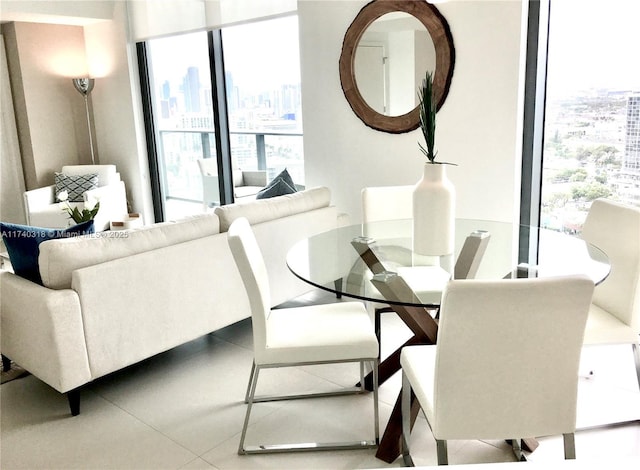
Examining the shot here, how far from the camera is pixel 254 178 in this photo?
Result: 5.75 m

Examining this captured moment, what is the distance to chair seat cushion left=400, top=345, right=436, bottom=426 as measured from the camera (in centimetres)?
180

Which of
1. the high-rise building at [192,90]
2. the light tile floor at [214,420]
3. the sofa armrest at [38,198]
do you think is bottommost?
the light tile floor at [214,420]

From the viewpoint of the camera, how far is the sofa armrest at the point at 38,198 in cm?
583

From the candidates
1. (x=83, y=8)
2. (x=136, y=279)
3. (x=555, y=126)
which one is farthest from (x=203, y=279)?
(x=83, y=8)

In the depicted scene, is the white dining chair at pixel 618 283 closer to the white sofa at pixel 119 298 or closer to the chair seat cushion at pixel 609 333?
the chair seat cushion at pixel 609 333

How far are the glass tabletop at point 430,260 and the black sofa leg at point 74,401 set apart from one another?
1216 millimetres

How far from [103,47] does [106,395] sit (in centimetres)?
483

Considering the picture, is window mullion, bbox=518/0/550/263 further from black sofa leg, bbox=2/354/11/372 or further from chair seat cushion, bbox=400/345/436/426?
black sofa leg, bbox=2/354/11/372

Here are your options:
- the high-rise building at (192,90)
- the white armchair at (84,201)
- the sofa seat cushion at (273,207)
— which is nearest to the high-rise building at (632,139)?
the sofa seat cushion at (273,207)

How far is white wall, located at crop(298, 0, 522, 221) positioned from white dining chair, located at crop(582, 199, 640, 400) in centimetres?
108

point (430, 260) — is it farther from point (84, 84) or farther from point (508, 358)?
point (84, 84)

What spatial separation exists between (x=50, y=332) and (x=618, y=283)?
96.9 inches

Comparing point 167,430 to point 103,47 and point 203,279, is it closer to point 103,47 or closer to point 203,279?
point 203,279

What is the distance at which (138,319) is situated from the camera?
2.82 meters
